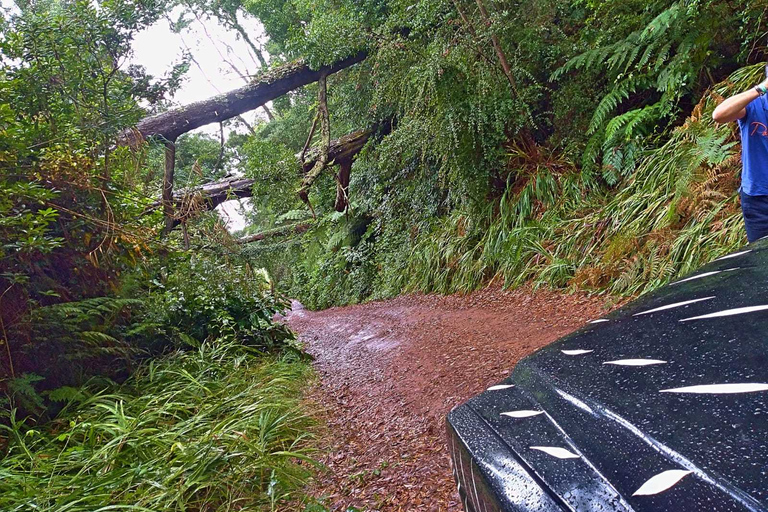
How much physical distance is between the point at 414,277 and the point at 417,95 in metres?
3.29

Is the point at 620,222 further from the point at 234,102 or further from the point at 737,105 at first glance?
the point at 234,102

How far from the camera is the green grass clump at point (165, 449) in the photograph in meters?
2.05

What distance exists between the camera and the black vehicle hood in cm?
56

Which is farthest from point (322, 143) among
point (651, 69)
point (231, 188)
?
point (651, 69)

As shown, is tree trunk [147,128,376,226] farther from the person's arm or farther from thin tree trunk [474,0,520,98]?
the person's arm

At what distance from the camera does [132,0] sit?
394 centimetres

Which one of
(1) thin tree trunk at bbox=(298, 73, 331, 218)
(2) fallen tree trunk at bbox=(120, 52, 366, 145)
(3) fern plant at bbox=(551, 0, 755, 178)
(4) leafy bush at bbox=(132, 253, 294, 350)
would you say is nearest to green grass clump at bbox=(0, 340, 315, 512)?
(4) leafy bush at bbox=(132, 253, 294, 350)

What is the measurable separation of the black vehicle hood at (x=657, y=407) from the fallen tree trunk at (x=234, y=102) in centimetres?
635

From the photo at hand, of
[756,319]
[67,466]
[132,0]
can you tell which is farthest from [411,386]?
[132,0]

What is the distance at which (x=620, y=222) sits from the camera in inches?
184

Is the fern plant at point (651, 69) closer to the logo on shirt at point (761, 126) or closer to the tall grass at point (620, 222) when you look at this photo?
the tall grass at point (620, 222)

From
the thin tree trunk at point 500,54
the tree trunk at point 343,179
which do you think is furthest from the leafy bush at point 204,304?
the tree trunk at point 343,179

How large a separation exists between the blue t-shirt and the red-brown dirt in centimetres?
169

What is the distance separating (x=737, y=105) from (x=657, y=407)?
2.53m
